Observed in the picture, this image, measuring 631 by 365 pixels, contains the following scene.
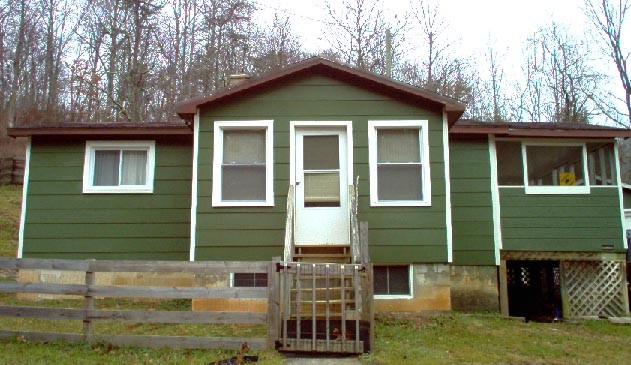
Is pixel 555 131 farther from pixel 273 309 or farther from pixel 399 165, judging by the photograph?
Result: pixel 273 309

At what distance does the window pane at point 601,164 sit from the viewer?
10.9 meters

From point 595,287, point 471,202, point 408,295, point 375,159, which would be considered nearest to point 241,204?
point 375,159

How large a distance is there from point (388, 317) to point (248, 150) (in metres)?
3.75

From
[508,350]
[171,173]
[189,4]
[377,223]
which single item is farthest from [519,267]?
[189,4]

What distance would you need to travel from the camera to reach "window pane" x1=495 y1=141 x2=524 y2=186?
10.9 metres

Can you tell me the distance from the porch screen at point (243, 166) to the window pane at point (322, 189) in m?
0.80

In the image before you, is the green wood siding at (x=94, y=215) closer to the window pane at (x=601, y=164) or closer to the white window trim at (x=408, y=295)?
the white window trim at (x=408, y=295)

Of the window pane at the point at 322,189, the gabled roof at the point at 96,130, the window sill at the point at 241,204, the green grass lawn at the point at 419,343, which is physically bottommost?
the green grass lawn at the point at 419,343

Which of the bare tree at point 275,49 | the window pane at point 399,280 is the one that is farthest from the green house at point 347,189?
the bare tree at point 275,49

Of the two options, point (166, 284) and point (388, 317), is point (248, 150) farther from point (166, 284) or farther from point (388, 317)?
point (388, 317)

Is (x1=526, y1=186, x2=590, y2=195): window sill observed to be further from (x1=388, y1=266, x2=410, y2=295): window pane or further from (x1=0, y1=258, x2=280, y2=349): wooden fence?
(x1=0, y1=258, x2=280, y2=349): wooden fence

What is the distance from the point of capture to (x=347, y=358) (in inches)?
242

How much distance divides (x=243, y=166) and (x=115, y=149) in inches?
123

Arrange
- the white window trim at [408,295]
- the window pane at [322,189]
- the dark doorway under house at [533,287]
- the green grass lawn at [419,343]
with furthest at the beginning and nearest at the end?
the dark doorway under house at [533,287], the window pane at [322,189], the white window trim at [408,295], the green grass lawn at [419,343]
